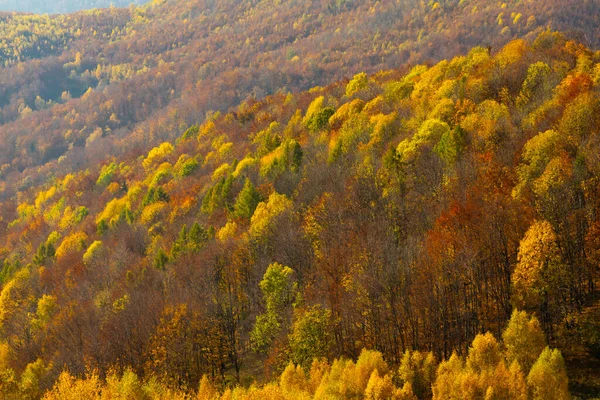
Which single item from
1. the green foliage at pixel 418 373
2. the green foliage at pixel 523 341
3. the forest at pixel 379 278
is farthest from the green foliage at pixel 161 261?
the green foliage at pixel 523 341

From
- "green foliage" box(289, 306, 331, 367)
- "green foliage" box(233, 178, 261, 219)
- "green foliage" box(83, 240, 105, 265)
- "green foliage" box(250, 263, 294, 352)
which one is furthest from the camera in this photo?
"green foliage" box(83, 240, 105, 265)

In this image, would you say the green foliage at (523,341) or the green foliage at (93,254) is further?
the green foliage at (93,254)

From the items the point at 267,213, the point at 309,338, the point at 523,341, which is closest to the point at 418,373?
the point at 523,341

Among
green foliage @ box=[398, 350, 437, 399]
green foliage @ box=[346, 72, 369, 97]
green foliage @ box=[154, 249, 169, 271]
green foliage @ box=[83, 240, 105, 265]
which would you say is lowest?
green foliage @ box=[83, 240, 105, 265]

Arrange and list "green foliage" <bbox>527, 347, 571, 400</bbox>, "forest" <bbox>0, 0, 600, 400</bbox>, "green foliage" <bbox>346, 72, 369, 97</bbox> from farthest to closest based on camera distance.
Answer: "green foliage" <bbox>346, 72, 369, 97</bbox>
"forest" <bbox>0, 0, 600, 400</bbox>
"green foliage" <bbox>527, 347, 571, 400</bbox>

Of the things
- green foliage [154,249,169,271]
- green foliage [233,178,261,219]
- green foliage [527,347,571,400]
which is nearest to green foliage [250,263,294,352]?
green foliage [154,249,169,271]

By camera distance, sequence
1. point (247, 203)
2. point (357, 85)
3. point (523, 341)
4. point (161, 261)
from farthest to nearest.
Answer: point (357, 85)
point (247, 203)
point (161, 261)
point (523, 341)

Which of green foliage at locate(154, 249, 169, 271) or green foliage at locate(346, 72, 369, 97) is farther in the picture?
green foliage at locate(346, 72, 369, 97)

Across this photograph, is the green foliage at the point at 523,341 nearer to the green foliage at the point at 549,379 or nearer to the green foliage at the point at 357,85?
the green foliage at the point at 549,379

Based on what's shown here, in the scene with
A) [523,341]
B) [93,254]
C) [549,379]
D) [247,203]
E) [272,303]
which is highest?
[247,203]

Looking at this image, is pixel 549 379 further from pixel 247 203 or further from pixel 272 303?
pixel 247 203

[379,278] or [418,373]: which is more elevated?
[379,278]

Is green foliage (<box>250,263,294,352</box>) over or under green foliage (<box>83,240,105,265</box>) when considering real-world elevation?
over

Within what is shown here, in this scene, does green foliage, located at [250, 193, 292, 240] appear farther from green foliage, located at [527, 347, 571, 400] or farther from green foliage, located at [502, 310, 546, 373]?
green foliage, located at [527, 347, 571, 400]
